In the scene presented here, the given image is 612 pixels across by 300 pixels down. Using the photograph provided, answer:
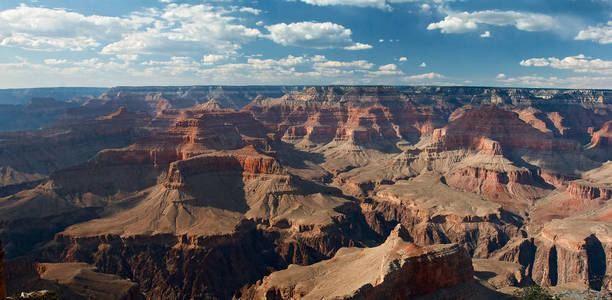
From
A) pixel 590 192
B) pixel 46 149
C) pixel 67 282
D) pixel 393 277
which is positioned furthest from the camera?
pixel 46 149

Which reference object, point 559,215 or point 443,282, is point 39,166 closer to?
point 443,282

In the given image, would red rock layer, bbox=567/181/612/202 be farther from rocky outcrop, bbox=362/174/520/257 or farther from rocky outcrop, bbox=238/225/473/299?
rocky outcrop, bbox=238/225/473/299

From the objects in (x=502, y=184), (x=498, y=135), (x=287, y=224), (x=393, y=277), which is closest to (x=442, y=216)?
(x=502, y=184)

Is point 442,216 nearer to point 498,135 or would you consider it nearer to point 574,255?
point 574,255

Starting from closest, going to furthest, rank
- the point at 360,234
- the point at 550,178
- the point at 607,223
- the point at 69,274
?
1. the point at 69,274
2. the point at 607,223
3. the point at 360,234
4. the point at 550,178

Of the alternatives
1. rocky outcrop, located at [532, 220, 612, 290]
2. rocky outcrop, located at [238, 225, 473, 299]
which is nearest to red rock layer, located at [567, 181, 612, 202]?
rocky outcrop, located at [532, 220, 612, 290]

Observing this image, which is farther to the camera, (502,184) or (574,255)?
(502,184)

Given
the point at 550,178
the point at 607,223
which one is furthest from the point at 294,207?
the point at 550,178

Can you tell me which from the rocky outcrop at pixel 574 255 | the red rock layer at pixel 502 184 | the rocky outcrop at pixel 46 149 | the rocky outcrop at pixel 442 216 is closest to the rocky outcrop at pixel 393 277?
the rocky outcrop at pixel 574 255

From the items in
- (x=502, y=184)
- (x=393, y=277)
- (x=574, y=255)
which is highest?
(x=393, y=277)
